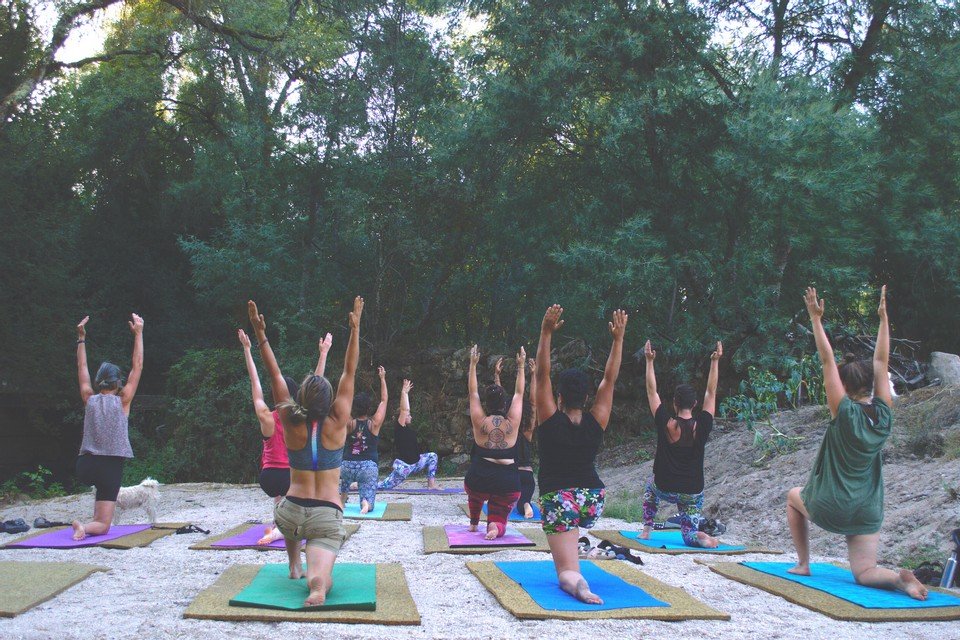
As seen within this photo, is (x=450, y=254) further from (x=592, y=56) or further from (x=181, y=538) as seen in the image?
(x=181, y=538)

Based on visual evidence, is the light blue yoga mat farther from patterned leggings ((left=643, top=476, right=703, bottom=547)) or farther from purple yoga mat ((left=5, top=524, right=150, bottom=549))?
patterned leggings ((left=643, top=476, right=703, bottom=547))

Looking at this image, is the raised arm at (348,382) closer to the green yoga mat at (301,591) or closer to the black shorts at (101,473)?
the green yoga mat at (301,591)

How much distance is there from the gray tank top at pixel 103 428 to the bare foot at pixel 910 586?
6434 mm

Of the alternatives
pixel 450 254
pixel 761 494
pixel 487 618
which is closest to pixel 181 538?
pixel 487 618

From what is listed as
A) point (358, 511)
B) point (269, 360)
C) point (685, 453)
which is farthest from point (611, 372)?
point (358, 511)

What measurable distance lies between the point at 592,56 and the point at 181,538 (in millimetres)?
11635

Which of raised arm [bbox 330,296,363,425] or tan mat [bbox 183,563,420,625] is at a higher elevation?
raised arm [bbox 330,296,363,425]

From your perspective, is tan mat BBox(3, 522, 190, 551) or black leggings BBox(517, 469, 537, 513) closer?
tan mat BBox(3, 522, 190, 551)

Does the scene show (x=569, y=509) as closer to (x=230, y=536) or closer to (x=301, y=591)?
(x=301, y=591)

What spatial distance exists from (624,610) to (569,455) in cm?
98

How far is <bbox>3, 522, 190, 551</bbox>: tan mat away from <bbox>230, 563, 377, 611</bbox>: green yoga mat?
2.06 meters

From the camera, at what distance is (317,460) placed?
4.83 m

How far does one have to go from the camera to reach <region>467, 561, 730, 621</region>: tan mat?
4508mm

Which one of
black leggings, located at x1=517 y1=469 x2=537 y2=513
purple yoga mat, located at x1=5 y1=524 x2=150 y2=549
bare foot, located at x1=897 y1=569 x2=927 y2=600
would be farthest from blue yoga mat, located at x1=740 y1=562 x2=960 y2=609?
purple yoga mat, located at x1=5 y1=524 x2=150 y2=549
